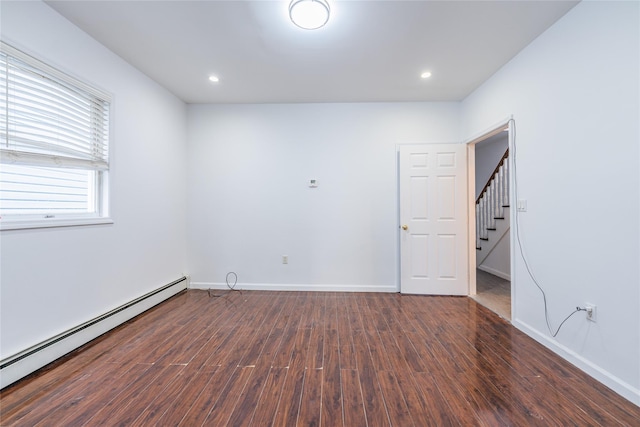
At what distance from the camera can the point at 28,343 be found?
1.73 meters

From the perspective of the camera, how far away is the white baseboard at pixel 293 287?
3501 millimetres

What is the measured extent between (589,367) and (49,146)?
4.30 metres

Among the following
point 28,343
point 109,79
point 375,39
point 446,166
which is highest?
point 375,39

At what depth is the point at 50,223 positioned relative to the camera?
1885 mm

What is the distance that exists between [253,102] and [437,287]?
3644 mm

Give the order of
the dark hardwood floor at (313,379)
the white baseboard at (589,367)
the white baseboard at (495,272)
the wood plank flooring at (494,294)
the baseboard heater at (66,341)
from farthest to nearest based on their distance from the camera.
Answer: the white baseboard at (495,272), the wood plank flooring at (494,294), the baseboard heater at (66,341), the white baseboard at (589,367), the dark hardwood floor at (313,379)

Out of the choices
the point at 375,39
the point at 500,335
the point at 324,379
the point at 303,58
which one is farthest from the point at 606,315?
the point at 303,58

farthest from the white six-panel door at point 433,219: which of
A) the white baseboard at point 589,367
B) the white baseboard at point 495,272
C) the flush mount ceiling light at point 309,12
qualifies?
the flush mount ceiling light at point 309,12

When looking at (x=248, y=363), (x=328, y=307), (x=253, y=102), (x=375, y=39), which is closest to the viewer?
(x=248, y=363)

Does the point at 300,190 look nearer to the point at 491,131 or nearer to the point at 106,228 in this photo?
the point at 106,228

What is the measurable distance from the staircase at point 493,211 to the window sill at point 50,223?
5414 mm

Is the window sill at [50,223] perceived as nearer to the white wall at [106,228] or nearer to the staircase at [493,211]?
the white wall at [106,228]

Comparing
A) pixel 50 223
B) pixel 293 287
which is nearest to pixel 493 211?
pixel 293 287

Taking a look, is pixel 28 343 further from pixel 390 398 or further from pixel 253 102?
pixel 253 102
